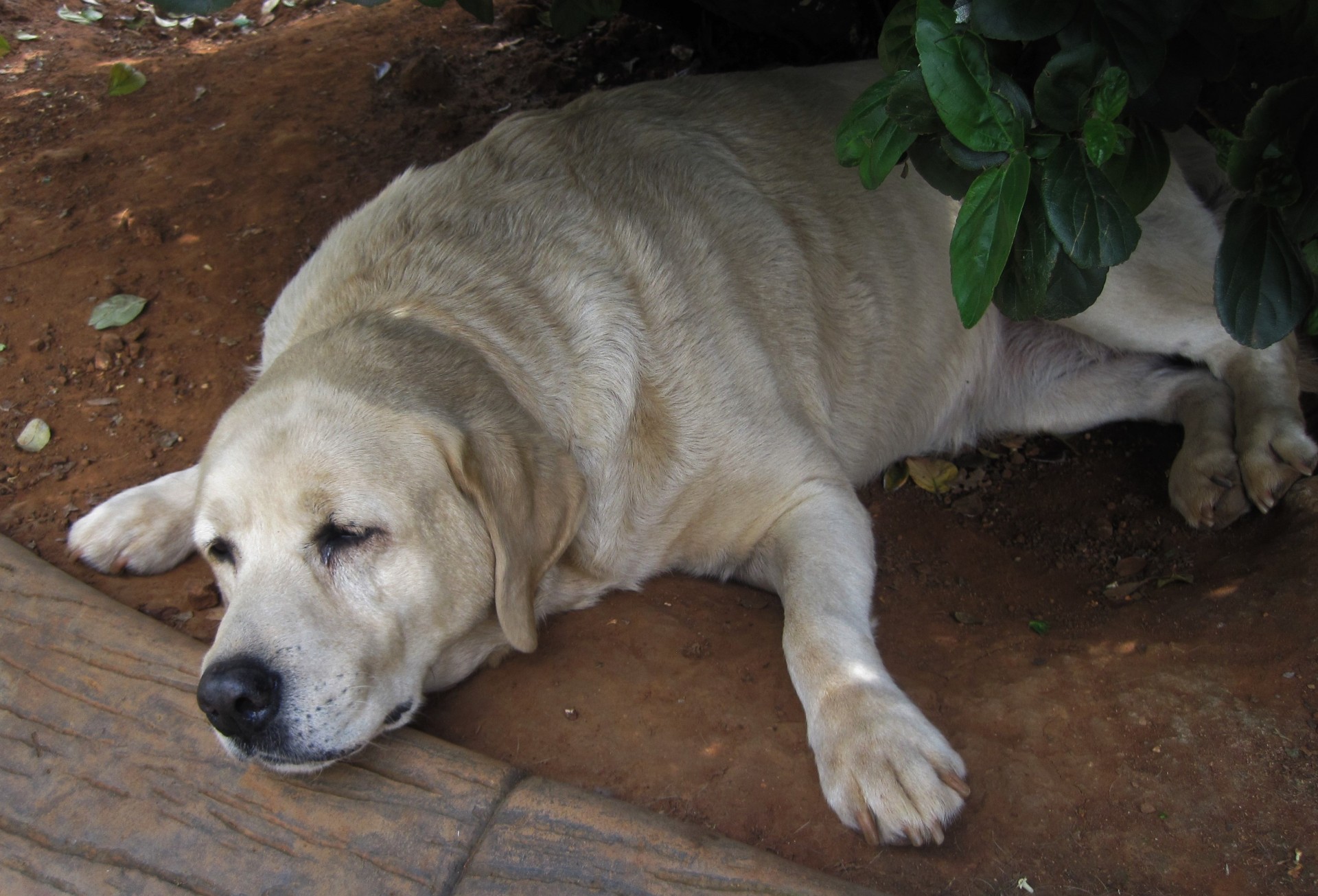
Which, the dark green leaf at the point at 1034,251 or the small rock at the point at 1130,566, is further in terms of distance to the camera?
the small rock at the point at 1130,566

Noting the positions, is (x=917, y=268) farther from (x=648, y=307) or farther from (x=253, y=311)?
(x=253, y=311)

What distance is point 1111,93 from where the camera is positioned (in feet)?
6.07

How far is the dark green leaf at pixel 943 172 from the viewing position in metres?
2.20

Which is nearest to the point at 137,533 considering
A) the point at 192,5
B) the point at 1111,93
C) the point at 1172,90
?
the point at 192,5

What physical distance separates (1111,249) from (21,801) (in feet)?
8.07

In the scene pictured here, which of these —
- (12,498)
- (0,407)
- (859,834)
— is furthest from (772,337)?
(0,407)

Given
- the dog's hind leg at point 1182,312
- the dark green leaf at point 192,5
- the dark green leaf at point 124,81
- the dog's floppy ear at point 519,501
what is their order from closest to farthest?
1. the dark green leaf at point 192,5
2. the dog's floppy ear at point 519,501
3. the dog's hind leg at point 1182,312
4. the dark green leaf at point 124,81

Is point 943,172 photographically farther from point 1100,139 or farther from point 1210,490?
point 1210,490

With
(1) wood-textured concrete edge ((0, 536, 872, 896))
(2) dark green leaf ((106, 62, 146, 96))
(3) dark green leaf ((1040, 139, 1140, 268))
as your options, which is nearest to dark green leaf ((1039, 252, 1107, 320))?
Result: (3) dark green leaf ((1040, 139, 1140, 268))

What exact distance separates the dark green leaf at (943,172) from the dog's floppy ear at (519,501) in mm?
1072

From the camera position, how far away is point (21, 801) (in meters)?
2.09

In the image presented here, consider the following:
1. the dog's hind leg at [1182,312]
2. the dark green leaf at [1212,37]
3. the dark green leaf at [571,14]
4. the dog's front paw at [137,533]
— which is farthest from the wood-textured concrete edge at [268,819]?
the dog's hind leg at [1182,312]

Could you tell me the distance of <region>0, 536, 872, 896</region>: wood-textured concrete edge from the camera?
188 cm

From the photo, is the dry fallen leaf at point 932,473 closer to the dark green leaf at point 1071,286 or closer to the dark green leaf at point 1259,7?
the dark green leaf at point 1071,286
